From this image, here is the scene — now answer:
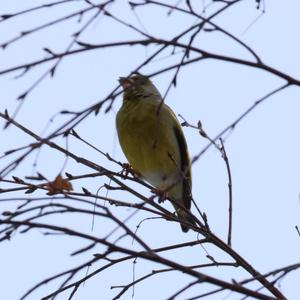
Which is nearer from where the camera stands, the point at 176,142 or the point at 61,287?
the point at 61,287

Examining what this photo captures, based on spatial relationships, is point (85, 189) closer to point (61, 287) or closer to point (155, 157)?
point (61, 287)

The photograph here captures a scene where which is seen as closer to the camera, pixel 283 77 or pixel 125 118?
pixel 283 77

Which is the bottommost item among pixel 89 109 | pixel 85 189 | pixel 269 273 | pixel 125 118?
pixel 269 273

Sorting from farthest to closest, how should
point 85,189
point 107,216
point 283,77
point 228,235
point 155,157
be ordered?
point 155,157 → point 228,235 → point 85,189 → point 283,77 → point 107,216

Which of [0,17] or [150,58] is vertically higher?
[0,17]

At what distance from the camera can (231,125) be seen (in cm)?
237

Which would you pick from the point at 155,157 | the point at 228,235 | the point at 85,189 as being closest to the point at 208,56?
the point at 85,189

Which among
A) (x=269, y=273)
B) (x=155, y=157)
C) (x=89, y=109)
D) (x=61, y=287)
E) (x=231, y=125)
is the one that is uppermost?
(x=155, y=157)

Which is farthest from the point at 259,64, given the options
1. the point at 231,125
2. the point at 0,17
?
the point at 0,17

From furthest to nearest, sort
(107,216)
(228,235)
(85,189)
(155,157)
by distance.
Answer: (155,157) < (228,235) < (85,189) < (107,216)

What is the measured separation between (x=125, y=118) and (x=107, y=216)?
444 cm

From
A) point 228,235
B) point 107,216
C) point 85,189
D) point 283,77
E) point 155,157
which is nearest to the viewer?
point 107,216

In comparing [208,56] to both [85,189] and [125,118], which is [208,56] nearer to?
[85,189]

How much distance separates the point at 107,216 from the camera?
233cm
